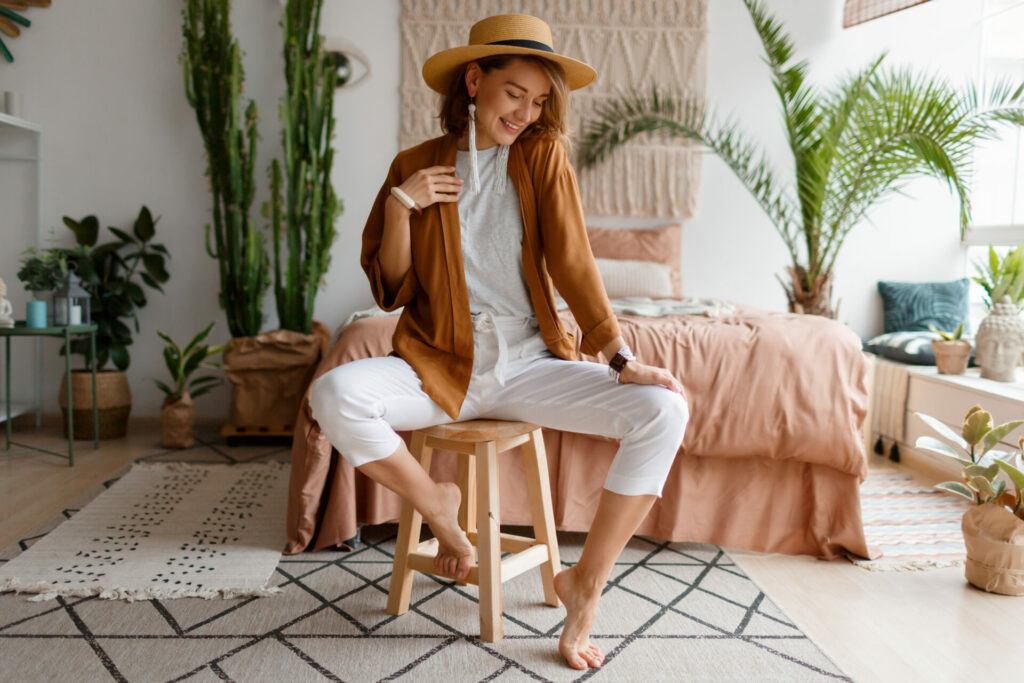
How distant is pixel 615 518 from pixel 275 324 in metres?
2.83

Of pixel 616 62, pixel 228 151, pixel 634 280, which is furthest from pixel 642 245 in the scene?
pixel 228 151

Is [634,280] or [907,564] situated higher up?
[634,280]

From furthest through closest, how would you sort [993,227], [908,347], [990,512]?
[993,227]
[908,347]
[990,512]

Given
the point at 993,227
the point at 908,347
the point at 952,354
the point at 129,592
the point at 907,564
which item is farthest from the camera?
the point at 993,227

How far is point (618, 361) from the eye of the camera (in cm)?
154

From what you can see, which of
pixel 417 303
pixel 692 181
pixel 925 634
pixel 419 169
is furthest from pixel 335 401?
pixel 692 181

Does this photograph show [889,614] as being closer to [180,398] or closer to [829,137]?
[829,137]

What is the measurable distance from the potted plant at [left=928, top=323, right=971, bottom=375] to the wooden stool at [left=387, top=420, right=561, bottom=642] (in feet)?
7.28

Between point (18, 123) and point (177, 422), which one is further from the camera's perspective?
point (18, 123)

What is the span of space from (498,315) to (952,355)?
234 cm

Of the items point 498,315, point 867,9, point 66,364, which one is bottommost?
point 66,364

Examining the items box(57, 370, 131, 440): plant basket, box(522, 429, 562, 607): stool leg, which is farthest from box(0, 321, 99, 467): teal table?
box(522, 429, 562, 607): stool leg

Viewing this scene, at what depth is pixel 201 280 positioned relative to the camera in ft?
12.6

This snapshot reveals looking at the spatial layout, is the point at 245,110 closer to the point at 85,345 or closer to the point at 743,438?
the point at 85,345
